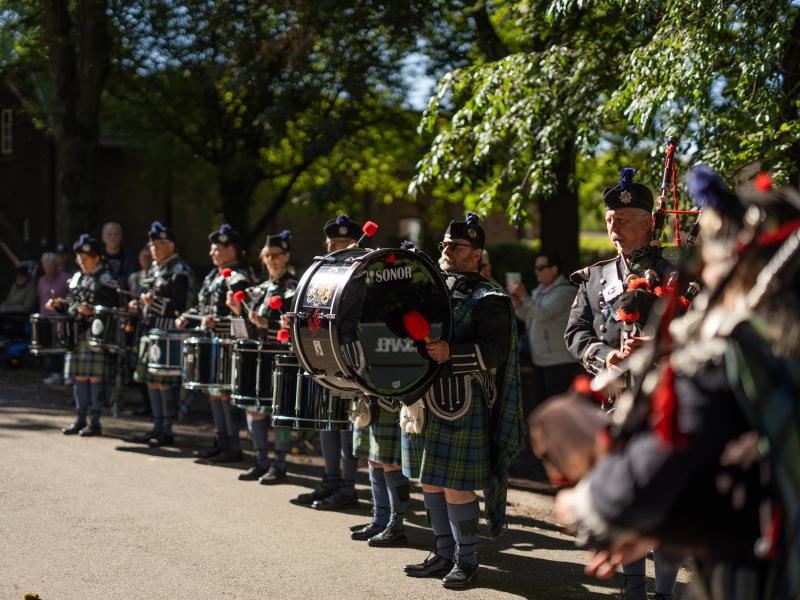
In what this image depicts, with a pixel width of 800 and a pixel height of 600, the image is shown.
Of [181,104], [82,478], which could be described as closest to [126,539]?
[82,478]

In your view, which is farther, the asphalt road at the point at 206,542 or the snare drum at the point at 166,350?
the snare drum at the point at 166,350

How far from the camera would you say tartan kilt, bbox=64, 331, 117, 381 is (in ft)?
34.4

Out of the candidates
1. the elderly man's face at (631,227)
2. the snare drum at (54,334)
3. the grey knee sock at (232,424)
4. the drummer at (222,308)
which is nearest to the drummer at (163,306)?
the drummer at (222,308)

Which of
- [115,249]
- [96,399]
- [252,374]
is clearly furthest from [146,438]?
[115,249]

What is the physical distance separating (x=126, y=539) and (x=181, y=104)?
14.5 m

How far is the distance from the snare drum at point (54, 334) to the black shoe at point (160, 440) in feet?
4.23

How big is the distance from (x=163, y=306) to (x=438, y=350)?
5.05 metres

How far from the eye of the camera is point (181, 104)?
19.8m

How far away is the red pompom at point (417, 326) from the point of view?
227 inches

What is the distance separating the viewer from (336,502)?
25.7 ft

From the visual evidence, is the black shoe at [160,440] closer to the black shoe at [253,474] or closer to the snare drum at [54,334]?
the snare drum at [54,334]

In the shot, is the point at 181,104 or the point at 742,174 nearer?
the point at 742,174

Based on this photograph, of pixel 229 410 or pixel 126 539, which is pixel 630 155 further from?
pixel 126 539

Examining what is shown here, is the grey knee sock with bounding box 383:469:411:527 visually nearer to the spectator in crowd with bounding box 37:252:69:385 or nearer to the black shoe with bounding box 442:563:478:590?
the black shoe with bounding box 442:563:478:590
